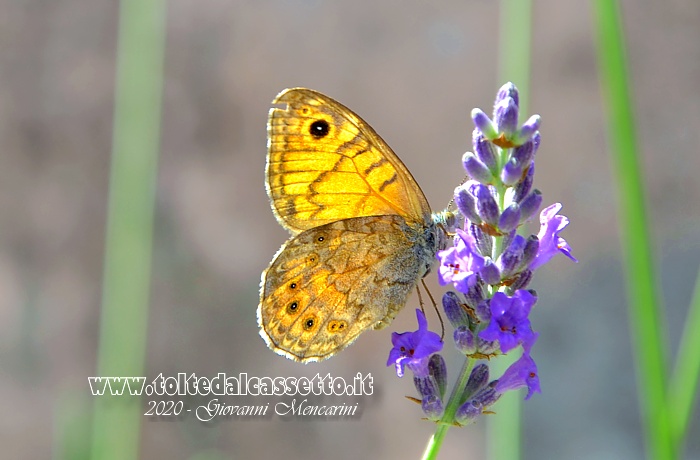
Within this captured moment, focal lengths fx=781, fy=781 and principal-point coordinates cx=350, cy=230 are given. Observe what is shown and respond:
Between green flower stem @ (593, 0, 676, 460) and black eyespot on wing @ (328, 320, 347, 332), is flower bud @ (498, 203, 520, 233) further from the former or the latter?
black eyespot on wing @ (328, 320, 347, 332)

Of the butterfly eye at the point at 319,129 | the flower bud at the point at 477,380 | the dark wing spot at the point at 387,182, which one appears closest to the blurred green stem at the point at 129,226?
the butterfly eye at the point at 319,129

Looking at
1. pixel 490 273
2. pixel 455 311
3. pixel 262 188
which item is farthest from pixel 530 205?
pixel 262 188

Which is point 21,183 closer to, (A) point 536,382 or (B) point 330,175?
(B) point 330,175

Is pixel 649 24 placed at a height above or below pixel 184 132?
above

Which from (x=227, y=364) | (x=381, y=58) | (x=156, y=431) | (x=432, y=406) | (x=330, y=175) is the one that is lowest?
(x=156, y=431)

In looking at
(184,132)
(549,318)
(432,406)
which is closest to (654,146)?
(549,318)
